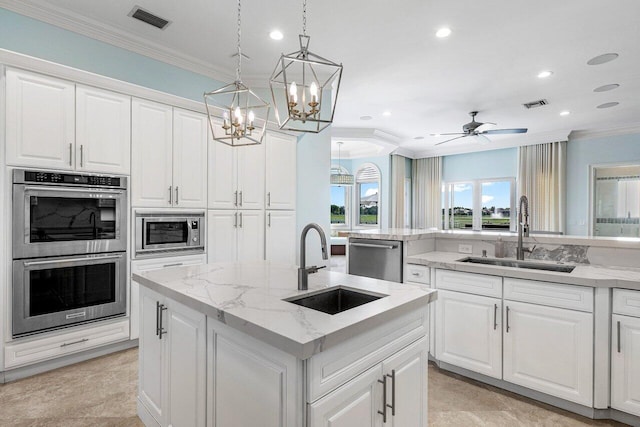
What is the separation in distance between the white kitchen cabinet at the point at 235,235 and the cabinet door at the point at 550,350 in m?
2.57

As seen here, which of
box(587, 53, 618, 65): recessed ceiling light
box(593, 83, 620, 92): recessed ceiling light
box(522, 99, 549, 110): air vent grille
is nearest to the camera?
box(587, 53, 618, 65): recessed ceiling light

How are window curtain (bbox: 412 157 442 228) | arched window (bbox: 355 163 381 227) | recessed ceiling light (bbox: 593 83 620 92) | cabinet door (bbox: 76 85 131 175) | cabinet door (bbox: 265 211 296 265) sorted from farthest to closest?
arched window (bbox: 355 163 381 227), window curtain (bbox: 412 157 442 228), recessed ceiling light (bbox: 593 83 620 92), cabinet door (bbox: 265 211 296 265), cabinet door (bbox: 76 85 131 175)

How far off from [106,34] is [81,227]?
1.83m

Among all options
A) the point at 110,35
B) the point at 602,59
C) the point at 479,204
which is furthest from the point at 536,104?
the point at 110,35

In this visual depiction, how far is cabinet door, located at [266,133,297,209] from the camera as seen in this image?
4039mm

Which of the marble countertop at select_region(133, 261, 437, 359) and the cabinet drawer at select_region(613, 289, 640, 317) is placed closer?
the marble countertop at select_region(133, 261, 437, 359)

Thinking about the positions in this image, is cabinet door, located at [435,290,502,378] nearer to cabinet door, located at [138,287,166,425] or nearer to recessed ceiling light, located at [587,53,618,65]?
cabinet door, located at [138,287,166,425]

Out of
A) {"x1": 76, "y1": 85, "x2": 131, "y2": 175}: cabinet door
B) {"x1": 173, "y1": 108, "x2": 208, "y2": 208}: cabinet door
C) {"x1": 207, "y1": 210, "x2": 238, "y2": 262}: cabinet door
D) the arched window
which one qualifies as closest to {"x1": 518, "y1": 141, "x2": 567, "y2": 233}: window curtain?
the arched window

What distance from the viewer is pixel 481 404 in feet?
7.43

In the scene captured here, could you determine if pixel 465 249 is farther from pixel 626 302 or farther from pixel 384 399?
pixel 384 399

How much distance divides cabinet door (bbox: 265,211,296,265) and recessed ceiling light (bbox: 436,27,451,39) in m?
2.51

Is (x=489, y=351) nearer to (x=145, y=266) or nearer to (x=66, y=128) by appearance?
(x=145, y=266)

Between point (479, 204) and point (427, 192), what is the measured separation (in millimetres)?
1390

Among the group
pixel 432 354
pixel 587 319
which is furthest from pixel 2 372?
pixel 587 319
